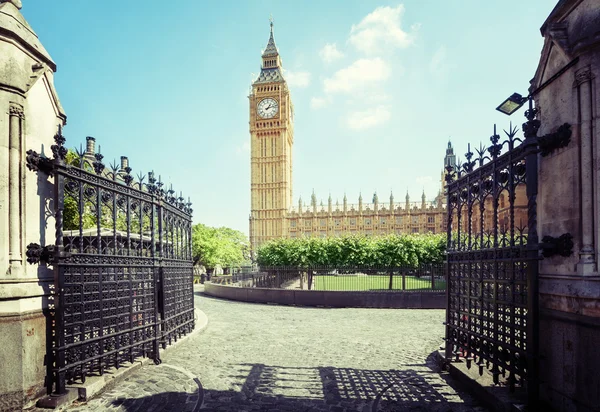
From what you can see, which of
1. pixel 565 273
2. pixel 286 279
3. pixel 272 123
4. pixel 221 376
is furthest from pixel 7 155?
pixel 272 123

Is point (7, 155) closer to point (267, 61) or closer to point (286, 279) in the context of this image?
point (286, 279)

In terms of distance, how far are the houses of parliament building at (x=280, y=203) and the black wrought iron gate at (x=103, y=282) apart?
73248 mm

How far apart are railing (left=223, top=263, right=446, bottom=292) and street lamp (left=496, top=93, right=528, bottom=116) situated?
447 inches

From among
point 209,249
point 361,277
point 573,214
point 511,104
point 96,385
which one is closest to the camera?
point 573,214

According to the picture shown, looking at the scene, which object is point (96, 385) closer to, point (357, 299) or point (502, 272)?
point (502, 272)

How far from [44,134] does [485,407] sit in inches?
308

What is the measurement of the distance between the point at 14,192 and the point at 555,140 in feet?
23.8

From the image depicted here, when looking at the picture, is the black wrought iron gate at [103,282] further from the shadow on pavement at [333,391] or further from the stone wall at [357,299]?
the stone wall at [357,299]

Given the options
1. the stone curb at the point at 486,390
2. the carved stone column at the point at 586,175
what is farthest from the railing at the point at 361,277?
the carved stone column at the point at 586,175

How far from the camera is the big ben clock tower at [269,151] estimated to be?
82188 mm

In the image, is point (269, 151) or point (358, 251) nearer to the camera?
point (358, 251)

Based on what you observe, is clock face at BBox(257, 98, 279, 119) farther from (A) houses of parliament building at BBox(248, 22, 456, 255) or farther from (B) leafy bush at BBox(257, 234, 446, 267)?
→ (B) leafy bush at BBox(257, 234, 446, 267)

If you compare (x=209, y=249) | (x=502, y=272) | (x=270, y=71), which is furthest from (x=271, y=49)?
(x=502, y=272)

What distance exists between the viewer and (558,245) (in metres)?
4.43
